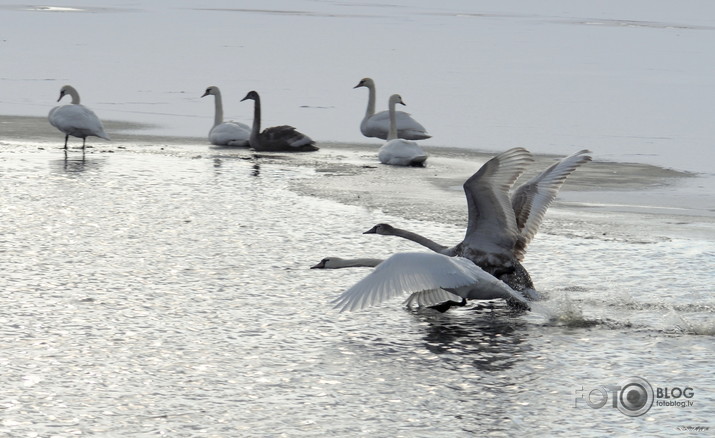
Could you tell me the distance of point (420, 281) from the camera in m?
7.52

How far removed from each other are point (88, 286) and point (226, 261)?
1.26 meters

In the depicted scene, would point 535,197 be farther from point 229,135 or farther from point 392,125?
point 392,125

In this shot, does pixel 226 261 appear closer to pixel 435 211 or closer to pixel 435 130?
pixel 435 211

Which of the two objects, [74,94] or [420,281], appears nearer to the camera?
[420,281]

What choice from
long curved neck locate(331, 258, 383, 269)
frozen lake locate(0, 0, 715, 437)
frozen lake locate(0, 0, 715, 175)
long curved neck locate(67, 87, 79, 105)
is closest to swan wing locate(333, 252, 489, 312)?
frozen lake locate(0, 0, 715, 437)

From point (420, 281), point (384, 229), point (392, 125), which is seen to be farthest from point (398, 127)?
point (420, 281)

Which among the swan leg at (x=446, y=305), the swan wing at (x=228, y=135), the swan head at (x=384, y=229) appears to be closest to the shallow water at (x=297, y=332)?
the swan leg at (x=446, y=305)

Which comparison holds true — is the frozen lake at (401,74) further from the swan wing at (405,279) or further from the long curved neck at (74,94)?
the swan wing at (405,279)

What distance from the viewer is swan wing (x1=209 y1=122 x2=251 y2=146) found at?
1755 cm

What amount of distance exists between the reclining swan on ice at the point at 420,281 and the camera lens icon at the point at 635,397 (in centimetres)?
135

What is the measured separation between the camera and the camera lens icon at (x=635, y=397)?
613cm

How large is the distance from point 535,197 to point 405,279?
213cm

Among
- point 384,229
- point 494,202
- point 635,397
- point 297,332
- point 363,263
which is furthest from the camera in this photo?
point 384,229

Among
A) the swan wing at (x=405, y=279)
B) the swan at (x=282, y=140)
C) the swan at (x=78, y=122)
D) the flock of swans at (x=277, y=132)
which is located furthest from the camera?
the swan at (x=282, y=140)
